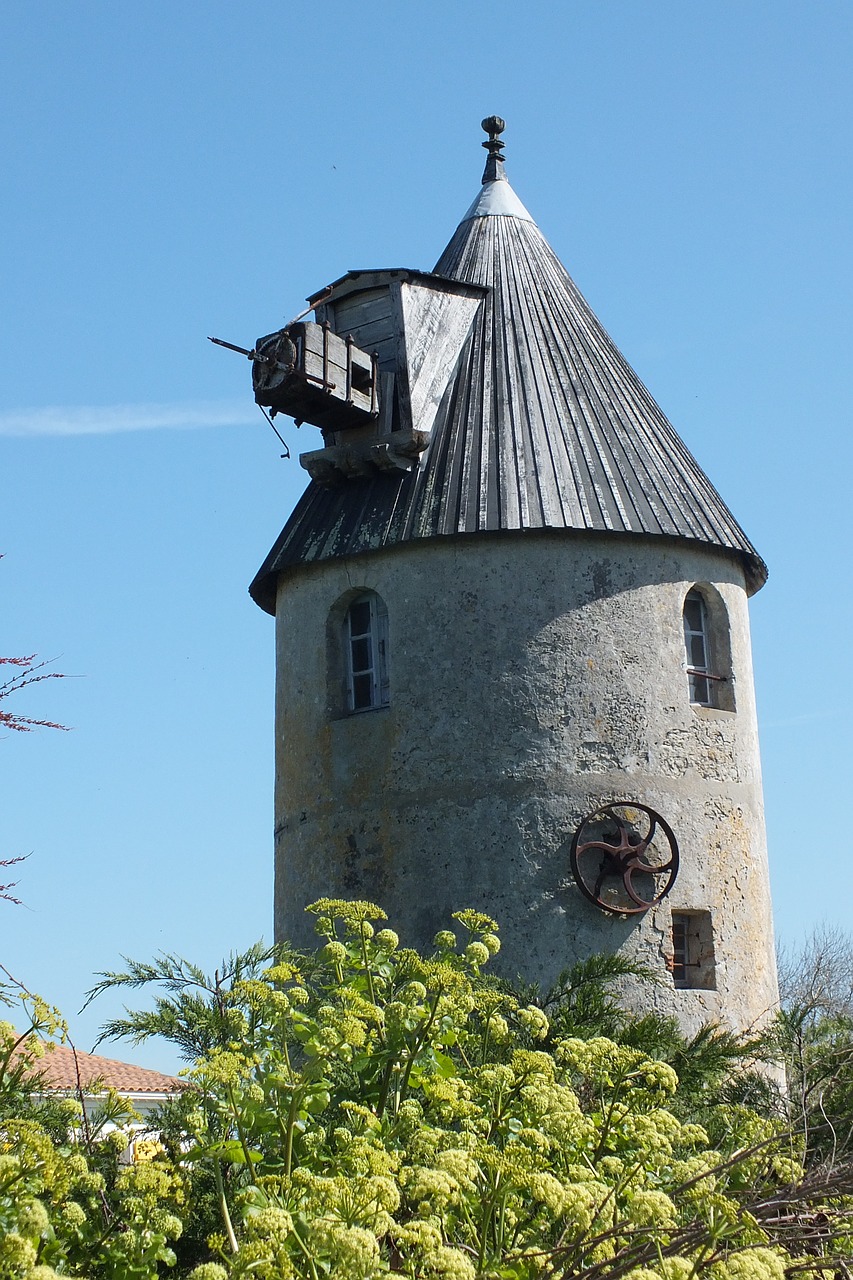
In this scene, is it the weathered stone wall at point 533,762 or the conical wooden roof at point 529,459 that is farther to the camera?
the conical wooden roof at point 529,459

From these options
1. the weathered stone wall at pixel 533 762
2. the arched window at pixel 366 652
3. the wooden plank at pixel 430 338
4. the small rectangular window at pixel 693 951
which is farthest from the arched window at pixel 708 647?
the wooden plank at pixel 430 338

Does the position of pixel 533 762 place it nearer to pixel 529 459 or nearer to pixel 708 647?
pixel 708 647

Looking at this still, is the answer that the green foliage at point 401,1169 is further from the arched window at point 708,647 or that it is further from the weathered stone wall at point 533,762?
the arched window at point 708,647

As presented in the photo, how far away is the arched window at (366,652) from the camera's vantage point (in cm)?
1512

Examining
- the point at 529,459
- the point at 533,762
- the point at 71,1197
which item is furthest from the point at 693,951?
the point at 71,1197

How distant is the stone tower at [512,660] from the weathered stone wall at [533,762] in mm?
22

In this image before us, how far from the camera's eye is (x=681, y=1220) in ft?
18.6

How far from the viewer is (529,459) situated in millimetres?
15000

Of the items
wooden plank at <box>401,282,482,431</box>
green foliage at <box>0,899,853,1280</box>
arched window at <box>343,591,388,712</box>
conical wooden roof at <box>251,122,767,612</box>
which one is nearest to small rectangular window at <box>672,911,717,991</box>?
arched window at <box>343,591,388,712</box>

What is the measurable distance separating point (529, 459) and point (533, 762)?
2976 millimetres

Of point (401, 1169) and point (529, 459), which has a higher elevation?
point (529, 459)

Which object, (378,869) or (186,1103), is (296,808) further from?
(186,1103)

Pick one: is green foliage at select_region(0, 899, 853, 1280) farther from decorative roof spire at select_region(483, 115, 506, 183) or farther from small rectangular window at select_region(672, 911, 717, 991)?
decorative roof spire at select_region(483, 115, 506, 183)

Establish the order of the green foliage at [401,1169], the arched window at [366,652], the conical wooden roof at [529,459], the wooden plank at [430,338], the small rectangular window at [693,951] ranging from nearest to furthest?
the green foliage at [401,1169], the small rectangular window at [693,951], the conical wooden roof at [529,459], the arched window at [366,652], the wooden plank at [430,338]
